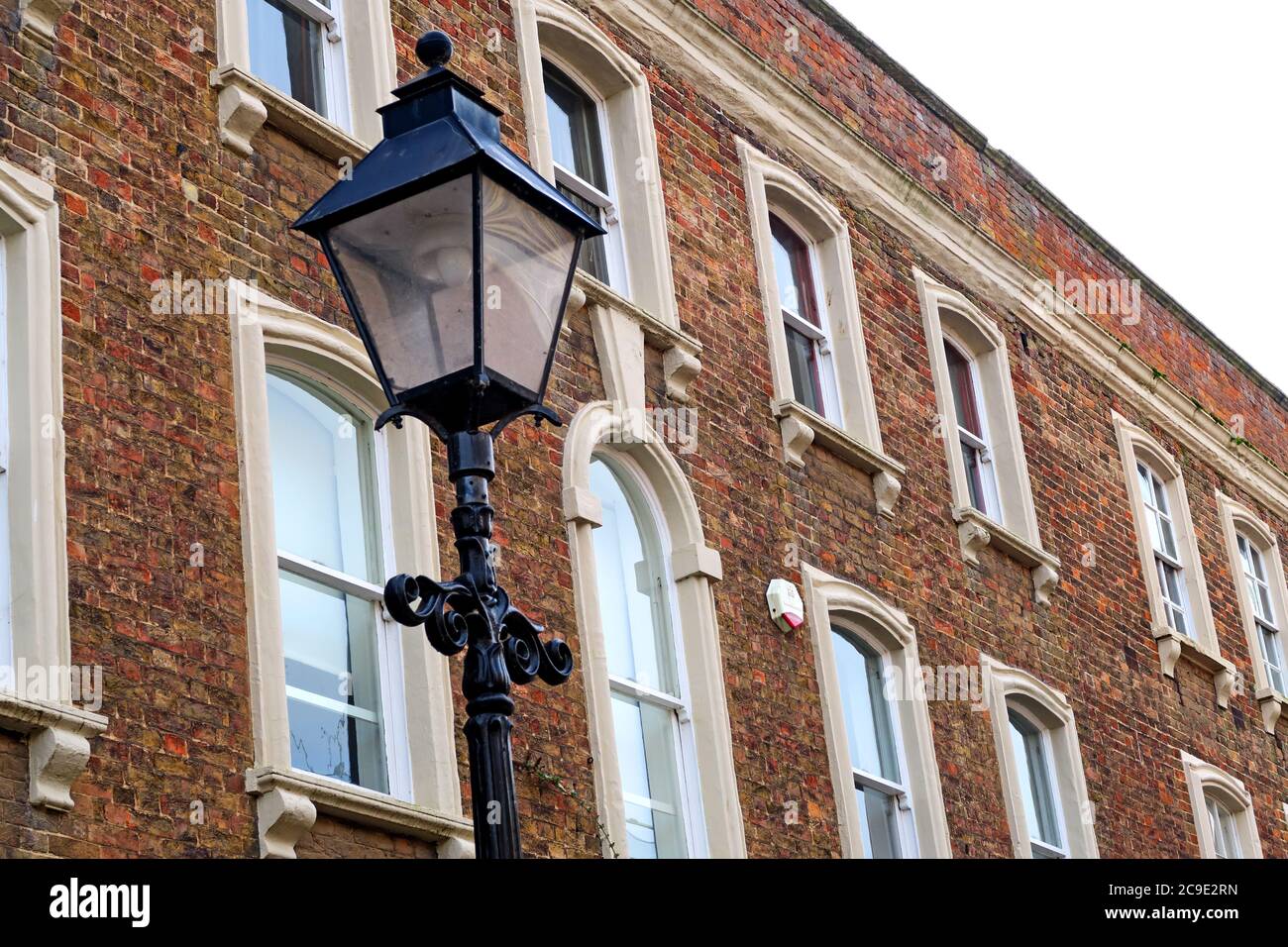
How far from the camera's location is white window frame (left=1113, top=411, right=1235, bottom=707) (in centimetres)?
1822

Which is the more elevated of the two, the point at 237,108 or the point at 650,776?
the point at 237,108

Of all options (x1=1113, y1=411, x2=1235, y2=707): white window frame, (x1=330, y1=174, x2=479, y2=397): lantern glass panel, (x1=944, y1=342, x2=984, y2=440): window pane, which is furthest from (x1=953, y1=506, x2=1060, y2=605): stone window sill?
(x1=330, y1=174, x2=479, y2=397): lantern glass panel

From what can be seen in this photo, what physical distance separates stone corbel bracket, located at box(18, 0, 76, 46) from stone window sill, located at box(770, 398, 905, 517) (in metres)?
5.71

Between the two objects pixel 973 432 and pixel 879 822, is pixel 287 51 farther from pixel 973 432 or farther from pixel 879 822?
pixel 973 432

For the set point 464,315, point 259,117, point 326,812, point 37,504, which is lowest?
point 326,812

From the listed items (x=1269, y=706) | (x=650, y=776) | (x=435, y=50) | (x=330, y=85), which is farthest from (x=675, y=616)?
(x=1269, y=706)

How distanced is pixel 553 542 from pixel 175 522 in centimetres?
280

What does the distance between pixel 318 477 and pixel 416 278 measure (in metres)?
4.19

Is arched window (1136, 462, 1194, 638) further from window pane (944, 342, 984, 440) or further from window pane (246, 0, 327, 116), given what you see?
window pane (246, 0, 327, 116)

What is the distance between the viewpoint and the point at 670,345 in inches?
517

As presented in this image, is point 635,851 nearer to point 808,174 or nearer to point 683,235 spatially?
point 683,235
